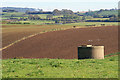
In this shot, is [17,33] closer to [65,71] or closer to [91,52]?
[91,52]

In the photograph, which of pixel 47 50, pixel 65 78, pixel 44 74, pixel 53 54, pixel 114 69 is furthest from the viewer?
pixel 47 50

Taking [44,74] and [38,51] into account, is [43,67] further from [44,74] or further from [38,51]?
[38,51]

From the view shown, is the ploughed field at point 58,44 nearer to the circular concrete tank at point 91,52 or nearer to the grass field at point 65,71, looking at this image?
the circular concrete tank at point 91,52

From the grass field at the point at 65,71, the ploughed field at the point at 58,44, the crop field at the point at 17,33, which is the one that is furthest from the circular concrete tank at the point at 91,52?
the crop field at the point at 17,33

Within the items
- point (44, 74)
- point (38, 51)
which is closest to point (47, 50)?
point (38, 51)

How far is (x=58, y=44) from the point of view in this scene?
53688 millimetres

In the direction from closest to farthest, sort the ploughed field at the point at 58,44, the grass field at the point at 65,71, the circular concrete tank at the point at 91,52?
the grass field at the point at 65,71
the circular concrete tank at the point at 91,52
the ploughed field at the point at 58,44

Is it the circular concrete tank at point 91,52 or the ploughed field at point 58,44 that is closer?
the circular concrete tank at point 91,52

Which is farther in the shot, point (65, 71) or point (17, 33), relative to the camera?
point (17, 33)

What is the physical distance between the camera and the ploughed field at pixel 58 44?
4656 cm

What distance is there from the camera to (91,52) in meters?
26.0

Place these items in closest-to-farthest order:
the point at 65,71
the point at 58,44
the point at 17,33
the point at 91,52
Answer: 1. the point at 65,71
2. the point at 91,52
3. the point at 58,44
4. the point at 17,33

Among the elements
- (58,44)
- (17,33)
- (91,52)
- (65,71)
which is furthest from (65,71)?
(17,33)

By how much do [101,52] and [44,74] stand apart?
9797 mm
